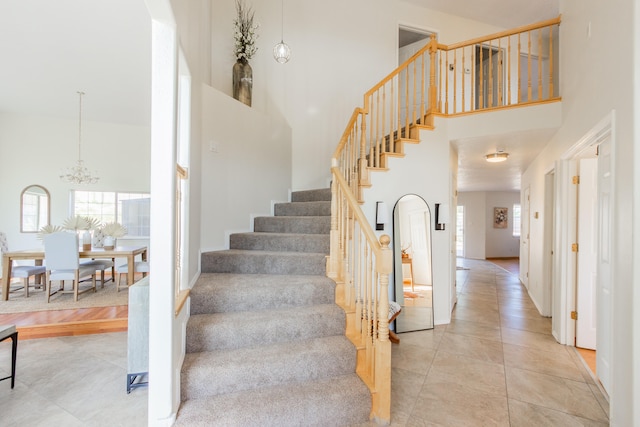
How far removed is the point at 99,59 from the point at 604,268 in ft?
19.8

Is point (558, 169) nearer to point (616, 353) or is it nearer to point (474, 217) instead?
point (616, 353)

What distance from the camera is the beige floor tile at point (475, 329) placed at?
10.6 ft

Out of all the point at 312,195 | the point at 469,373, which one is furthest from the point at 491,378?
the point at 312,195

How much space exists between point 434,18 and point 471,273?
5.67 metres

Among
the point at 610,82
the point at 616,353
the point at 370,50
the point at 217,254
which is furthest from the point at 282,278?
the point at 370,50

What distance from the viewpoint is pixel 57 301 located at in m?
3.83

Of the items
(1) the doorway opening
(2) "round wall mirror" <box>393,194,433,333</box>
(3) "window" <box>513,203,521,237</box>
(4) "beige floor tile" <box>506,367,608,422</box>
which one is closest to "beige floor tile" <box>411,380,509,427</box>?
(4) "beige floor tile" <box>506,367,608,422</box>

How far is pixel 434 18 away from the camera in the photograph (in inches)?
214

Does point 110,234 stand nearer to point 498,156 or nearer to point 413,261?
point 413,261

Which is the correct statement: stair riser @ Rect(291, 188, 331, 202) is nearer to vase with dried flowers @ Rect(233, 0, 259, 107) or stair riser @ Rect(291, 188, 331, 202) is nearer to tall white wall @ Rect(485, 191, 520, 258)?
vase with dried flowers @ Rect(233, 0, 259, 107)

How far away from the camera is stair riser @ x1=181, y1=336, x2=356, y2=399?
71.2 inches

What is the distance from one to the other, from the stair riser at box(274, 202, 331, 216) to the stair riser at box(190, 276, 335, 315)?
50.4 inches

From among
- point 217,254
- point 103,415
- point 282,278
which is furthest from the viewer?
point 217,254

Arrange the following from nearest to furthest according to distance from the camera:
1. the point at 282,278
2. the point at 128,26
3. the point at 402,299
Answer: the point at 282,278
the point at 128,26
the point at 402,299
